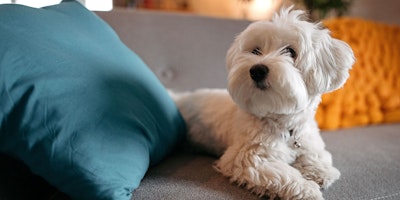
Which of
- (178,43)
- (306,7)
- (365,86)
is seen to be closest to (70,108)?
(178,43)

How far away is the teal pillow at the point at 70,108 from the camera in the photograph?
816 millimetres

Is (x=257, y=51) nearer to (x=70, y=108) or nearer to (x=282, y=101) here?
(x=282, y=101)

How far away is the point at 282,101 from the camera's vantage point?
3.35 ft

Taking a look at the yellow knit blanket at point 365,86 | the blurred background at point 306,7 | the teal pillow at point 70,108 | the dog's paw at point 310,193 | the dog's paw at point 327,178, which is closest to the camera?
the teal pillow at point 70,108

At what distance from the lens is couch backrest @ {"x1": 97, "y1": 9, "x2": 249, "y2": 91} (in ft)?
5.68

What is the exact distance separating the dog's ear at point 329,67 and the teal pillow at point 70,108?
535 millimetres

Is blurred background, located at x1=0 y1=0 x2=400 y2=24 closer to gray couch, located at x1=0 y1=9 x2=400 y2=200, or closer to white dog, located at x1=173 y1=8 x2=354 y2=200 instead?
gray couch, located at x1=0 y1=9 x2=400 y2=200

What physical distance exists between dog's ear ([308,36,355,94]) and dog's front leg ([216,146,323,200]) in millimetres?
260

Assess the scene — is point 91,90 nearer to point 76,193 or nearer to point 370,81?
point 76,193

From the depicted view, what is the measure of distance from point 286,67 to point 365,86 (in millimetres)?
1146

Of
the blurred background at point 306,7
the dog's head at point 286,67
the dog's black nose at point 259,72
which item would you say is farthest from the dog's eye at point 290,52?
the blurred background at point 306,7

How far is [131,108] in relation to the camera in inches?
41.1

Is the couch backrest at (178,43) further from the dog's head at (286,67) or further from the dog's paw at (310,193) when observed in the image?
the dog's paw at (310,193)

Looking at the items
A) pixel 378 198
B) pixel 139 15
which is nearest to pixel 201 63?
pixel 139 15
